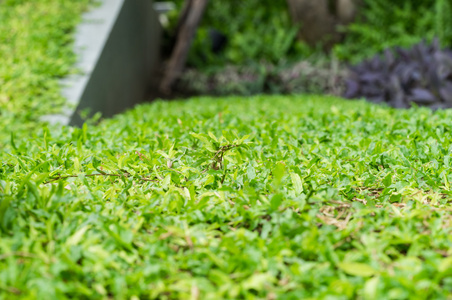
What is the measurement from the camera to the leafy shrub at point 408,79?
4436mm

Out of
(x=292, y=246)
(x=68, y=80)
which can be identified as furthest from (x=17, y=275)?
(x=68, y=80)

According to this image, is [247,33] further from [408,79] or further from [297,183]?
[297,183]

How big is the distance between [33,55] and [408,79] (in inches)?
172

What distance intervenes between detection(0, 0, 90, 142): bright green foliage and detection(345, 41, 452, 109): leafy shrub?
385 centimetres

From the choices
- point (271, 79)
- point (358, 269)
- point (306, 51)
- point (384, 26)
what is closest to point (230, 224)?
point (358, 269)

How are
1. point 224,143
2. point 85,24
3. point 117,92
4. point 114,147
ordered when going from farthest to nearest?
1. point 117,92
2. point 85,24
3. point 114,147
4. point 224,143

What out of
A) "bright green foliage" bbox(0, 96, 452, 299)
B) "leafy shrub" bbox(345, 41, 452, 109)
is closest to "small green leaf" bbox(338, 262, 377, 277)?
"bright green foliage" bbox(0, 96, 452, 299)

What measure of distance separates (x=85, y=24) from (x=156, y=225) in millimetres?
5082

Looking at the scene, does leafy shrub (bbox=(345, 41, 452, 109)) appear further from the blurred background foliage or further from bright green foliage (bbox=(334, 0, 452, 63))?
bright green foliage (bbox=(334, 0, 452, 63))

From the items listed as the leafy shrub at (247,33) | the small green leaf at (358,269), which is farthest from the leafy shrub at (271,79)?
the small green leaf at (358,269)

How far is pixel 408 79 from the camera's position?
4934mm

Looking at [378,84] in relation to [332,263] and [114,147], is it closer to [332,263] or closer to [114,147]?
[114,147]

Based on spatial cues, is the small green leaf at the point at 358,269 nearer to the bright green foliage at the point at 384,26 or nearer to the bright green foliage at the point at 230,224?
the bright green foliage at the point at 230,224

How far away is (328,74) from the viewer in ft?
26.8
